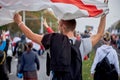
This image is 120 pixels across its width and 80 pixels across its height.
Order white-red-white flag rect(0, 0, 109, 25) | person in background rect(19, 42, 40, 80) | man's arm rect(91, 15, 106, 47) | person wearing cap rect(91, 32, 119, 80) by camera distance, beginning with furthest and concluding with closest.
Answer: person in background rect(19, 42, 40, 80)
person wearing cap rect(91, 32, 119, 80)
man's arm rect(91, 15, 106, 47)
white-red-white flag rect(0, 0, 109, 25)

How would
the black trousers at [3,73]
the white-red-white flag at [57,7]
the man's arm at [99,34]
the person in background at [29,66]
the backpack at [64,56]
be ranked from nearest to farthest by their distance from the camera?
the white-red-white flag at [57,7] < the backpack at [64,56] < the man's arm at [99,34] < the black trousers at [3,73] < the person in background at [29,66]

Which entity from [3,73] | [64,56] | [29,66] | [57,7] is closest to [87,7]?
[57,7]

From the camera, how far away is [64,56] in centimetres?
559

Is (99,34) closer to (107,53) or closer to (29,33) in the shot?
(29,33)

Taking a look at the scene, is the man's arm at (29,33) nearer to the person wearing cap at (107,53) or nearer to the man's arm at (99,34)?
the man's arm at (99,34)

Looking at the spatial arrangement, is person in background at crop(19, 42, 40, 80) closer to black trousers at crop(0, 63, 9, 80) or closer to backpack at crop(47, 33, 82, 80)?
black trousers at crop(0, 63, 9, 80)

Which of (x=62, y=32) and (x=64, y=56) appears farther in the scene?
(x=62, y=32)

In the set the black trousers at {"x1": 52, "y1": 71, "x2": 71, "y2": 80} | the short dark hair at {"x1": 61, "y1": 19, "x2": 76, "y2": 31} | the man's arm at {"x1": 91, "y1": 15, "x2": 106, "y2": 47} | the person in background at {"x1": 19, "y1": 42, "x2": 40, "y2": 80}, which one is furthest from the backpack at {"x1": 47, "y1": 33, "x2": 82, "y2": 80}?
the person in background at {"x1": 19, "y1": 42, "x2": 40, "y2": 80}

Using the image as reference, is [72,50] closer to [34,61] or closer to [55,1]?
[55,1]

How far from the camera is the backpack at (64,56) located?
18.4 feet

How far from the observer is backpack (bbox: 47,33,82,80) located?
5594 millimetres

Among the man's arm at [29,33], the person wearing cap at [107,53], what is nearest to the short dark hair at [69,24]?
the man's arm at [29,33]

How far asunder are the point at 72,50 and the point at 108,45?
214 inches

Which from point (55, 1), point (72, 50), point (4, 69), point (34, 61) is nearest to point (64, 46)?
point (72, 50)
